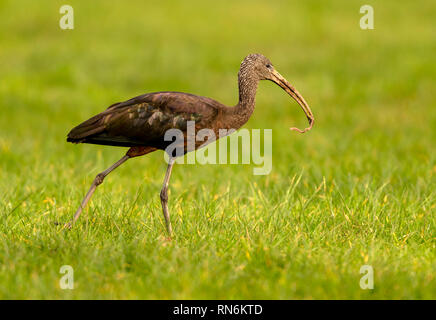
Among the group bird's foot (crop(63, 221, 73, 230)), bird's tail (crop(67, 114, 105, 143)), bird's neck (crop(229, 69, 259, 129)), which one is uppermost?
bird's neck (crop(229, 69, 259, 129))

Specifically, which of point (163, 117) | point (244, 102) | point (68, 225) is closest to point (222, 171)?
point (244, 102)

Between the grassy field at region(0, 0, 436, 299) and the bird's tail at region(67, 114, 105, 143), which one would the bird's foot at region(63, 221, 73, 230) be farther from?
the bird's tail at region(67, 114, 105, 143)

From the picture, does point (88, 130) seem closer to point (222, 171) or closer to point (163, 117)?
point (163, 117)

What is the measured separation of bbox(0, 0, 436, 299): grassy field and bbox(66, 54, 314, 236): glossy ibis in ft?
1.91

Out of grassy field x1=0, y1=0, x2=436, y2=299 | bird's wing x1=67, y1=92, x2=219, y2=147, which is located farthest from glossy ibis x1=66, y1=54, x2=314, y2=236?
grassy field x1=0, y1=0, x2=436, y2=299

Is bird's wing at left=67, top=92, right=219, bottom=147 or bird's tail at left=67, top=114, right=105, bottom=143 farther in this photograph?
bird's tail at left=67, top=114, right=105, bottom=143

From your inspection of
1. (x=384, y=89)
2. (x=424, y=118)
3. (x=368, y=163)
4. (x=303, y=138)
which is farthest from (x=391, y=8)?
(x=368, y=163)

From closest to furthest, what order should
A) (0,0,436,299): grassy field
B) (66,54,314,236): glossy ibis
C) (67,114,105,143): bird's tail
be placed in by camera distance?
(0,0,436,299): grassy field, (66,54,314,236): glossy ibis, (67,114,105,143): bird's tail

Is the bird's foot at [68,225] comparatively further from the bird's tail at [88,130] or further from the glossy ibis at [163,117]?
the bird's tail at [88,130]

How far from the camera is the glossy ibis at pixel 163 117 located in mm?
5238

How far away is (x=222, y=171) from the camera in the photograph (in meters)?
A: 7.88

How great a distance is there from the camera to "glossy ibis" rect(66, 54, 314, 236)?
5.24 m

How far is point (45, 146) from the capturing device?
9.06m
